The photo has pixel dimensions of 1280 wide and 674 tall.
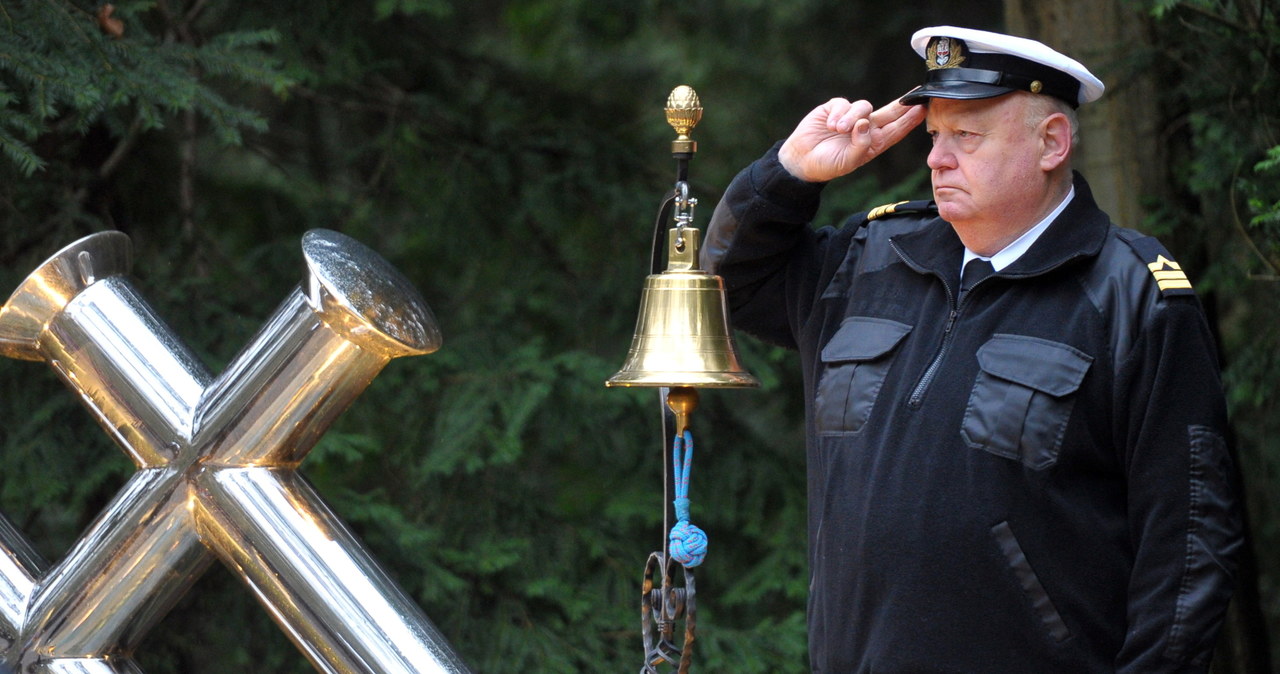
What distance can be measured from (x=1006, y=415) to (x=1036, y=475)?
3.9 inches

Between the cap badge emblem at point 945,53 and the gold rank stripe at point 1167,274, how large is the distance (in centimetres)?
45

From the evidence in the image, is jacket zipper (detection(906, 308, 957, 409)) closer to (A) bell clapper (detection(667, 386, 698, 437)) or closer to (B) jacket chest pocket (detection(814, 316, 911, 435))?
(B) jacket chest pocket (detection(814, 316, 911, 435))

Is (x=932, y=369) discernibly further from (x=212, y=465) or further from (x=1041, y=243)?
(x=212, y=465)

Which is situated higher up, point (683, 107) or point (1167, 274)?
point (683, 107)

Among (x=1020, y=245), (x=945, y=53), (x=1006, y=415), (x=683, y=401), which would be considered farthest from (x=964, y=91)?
(x=683, y=401)

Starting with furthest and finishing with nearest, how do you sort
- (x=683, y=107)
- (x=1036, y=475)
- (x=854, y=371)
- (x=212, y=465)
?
(x=854, y=371)
(x=683, y=107)
(x=1036, y=475)
(x=212, y=465)

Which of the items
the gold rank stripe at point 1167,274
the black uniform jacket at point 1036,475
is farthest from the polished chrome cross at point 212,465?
the gold rank stripe at point 1167,274

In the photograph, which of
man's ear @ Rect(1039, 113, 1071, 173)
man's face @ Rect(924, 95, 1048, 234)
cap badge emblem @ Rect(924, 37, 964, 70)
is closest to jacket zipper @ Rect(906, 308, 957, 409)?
man's face @ Rect(924, 95, 1048, 234)

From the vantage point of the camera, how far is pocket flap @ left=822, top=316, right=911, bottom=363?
2.28m

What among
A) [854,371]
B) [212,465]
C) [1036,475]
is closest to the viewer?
[212,465]

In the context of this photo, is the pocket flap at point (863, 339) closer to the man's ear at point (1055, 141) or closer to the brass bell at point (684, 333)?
the brass bell at point (684, 333)

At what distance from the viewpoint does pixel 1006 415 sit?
→ 209 centimetres

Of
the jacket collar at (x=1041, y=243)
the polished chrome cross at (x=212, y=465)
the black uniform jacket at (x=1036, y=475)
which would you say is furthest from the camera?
the jacket collar at (x=1041, y=243)

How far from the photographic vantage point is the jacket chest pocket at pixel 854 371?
2.27 meters
